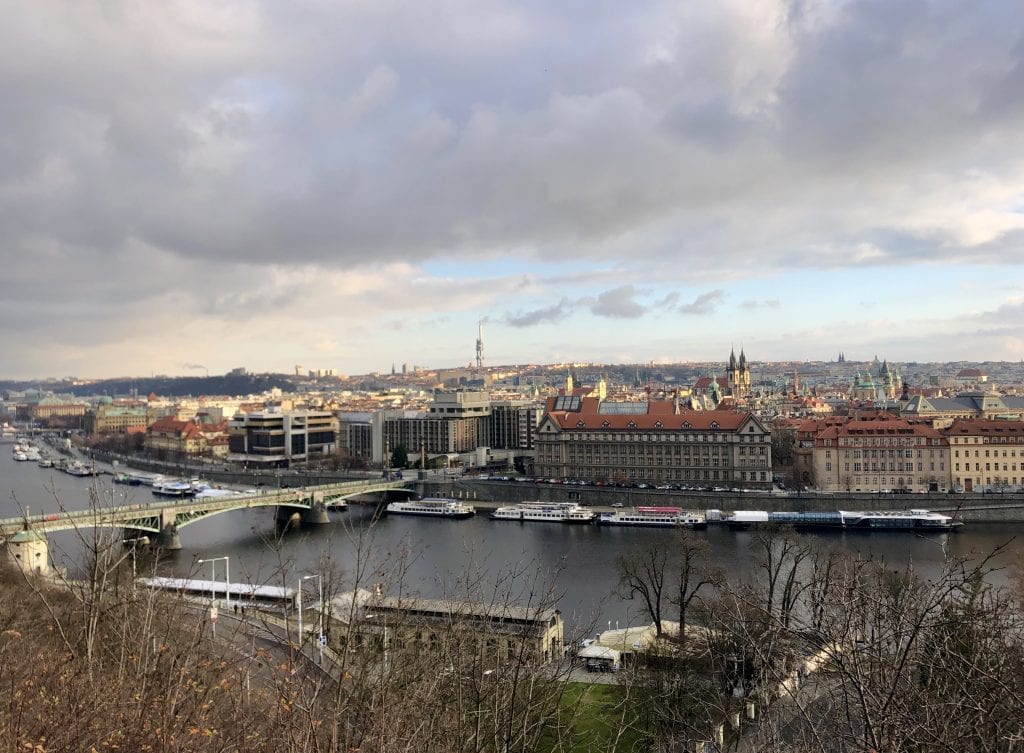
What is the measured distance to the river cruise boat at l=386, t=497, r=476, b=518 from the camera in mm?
30250

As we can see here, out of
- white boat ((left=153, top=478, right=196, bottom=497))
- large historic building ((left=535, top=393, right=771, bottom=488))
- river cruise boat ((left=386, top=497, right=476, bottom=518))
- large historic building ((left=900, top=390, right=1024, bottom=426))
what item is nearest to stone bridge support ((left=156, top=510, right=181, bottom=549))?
river cruise boat ((left=386, top=497, right=476, bottom=518))

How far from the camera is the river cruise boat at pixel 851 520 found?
2506 centimetres

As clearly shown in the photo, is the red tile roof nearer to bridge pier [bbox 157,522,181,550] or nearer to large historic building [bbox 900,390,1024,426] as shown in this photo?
large historic building [bbox 900,390,1024,426]

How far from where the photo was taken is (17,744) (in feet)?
10.6

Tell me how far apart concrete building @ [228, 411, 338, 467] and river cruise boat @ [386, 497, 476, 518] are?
18369mm

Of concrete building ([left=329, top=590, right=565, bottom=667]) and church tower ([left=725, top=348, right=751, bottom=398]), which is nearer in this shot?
concrete building ([left=329, top=590, right=565, bottom=667])

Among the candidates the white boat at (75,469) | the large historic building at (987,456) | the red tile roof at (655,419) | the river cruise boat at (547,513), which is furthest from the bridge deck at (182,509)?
the large historic building at (987,456)

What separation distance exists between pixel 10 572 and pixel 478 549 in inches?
449

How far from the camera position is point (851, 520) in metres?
25.8

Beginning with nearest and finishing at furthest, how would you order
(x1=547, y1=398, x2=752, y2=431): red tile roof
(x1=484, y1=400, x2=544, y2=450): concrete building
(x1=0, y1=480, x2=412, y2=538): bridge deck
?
(x1=0, y1=480, x2=412, y2=538): bridge deck < (x1=547, y1=398, x2=752, y2=431): red tile roof < (x1=484, y1=400, x2=544, y2=450): concrete building

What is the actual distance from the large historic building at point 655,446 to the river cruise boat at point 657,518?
501cm

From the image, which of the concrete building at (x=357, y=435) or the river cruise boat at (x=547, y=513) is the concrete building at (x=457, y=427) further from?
the river cruise boat at (x=547, y=513)

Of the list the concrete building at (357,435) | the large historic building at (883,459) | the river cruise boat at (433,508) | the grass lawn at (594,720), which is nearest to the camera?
the grass lawn at (594,720)

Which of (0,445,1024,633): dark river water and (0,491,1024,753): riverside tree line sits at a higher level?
(0,491,1024,753): riverside tree line
